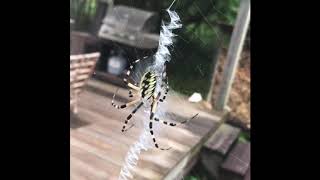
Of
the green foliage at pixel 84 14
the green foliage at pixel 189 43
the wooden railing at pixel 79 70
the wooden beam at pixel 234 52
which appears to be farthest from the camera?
the wooden beam at pixel 234 52

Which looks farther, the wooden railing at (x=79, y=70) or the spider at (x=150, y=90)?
the wooden railing at (x=79, y=70)

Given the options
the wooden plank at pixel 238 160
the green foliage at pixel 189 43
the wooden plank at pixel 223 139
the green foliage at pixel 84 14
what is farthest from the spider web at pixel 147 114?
the wooden plank at pixel 223 139

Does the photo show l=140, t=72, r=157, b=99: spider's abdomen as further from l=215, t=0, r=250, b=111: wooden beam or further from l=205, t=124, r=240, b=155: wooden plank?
l=215, t=0, r=250, b=111: wooden beam

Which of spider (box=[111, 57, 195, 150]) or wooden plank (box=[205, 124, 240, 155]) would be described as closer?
spider (box=[111, 57, 195, 150])

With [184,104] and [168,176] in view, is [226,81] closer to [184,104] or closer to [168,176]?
[168,176]

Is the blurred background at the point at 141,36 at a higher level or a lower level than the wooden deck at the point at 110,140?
higher

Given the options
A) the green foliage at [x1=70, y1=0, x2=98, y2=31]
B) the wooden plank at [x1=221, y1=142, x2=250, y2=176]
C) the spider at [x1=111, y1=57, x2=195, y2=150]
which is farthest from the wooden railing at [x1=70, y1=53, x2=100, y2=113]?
the wooden plank at [x1=221, y1=142, x2=250, y2=176]

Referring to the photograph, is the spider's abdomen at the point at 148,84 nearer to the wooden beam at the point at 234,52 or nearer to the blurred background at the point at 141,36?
the blurred background at the point at 141,36

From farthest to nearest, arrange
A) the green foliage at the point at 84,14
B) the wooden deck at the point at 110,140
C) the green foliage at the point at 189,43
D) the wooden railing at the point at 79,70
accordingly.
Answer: the green foliage at the point at 84,14 → the wooden railing at the point at 79,70 → the wooden deck at the point at 110,140 → the green foliage at the point at 189,43
